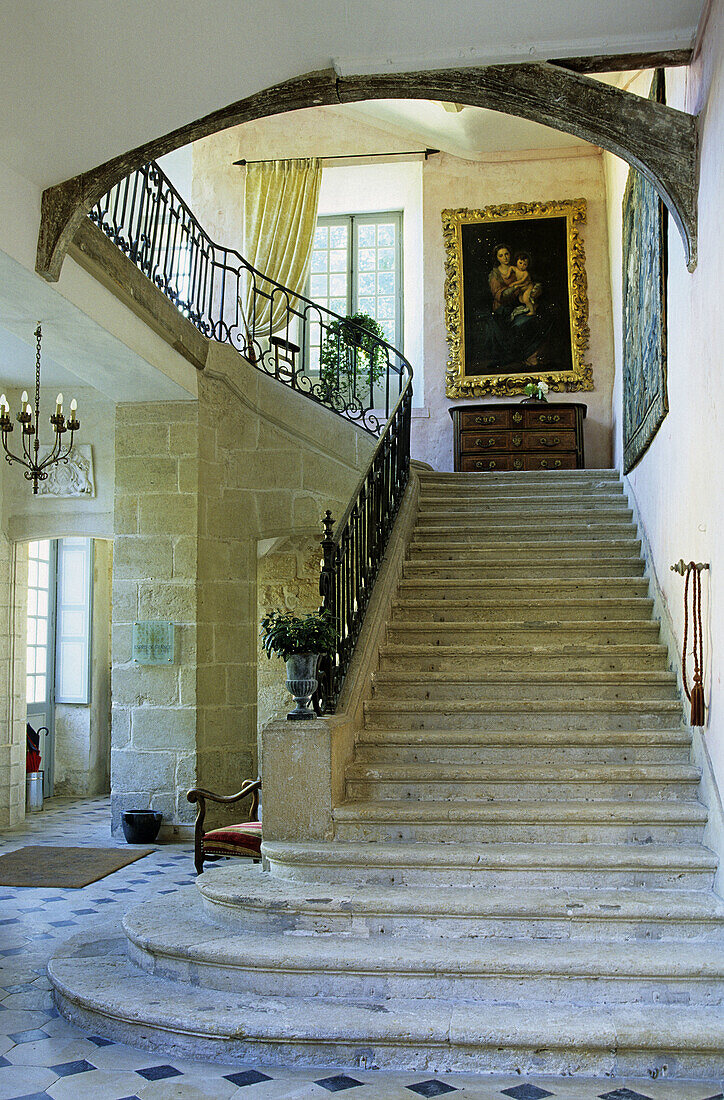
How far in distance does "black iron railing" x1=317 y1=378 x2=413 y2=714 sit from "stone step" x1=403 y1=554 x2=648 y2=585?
38 centimetres

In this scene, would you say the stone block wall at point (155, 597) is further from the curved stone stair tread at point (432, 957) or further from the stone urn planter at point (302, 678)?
the curved stone stair tread at point (432, 957)

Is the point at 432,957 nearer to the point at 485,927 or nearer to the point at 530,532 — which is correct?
the point at 485,927

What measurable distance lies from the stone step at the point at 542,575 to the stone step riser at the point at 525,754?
168 centimetres

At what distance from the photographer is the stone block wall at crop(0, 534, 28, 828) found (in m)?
8.15

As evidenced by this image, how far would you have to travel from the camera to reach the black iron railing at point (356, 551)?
16.6 ft

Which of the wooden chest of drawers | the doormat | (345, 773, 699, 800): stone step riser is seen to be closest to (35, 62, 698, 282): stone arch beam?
(345, 773, 699, 800): stone step riser

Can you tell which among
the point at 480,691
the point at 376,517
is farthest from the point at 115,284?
the point at 480,691

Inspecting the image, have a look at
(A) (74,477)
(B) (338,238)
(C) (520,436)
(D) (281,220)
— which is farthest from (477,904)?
(B) (338,238)

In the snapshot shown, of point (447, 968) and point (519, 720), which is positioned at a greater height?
point (519, 720)

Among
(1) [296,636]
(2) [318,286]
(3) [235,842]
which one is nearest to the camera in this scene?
(1) [296,636]

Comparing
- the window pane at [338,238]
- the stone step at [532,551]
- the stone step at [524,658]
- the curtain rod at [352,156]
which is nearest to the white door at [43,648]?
the window pane at [338,238]

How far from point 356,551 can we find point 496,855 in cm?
211

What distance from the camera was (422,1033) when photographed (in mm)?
3350

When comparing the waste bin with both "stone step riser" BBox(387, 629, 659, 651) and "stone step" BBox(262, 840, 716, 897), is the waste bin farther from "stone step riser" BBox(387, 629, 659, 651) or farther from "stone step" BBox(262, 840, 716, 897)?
"stone step" BBox(262, 840, 716, 897)
